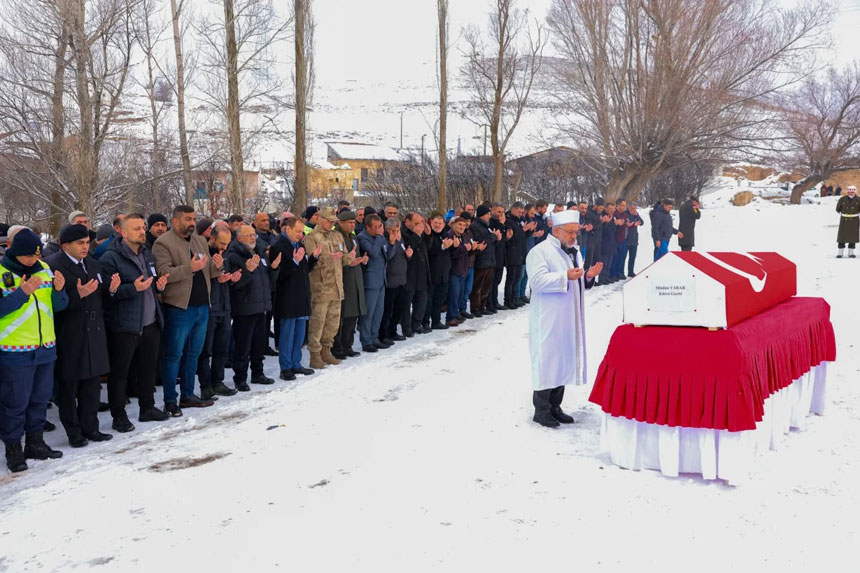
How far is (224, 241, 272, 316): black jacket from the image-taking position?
7.47m

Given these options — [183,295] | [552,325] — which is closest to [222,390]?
[183,295]

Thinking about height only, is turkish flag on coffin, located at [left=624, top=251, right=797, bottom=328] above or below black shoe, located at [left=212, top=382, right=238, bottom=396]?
above

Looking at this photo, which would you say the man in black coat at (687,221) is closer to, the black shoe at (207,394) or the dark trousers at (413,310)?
the dark trousers at (413,310)

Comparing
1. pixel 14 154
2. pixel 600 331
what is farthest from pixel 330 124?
pixel 600 331

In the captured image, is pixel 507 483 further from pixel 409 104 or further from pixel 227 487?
pixel 409 104

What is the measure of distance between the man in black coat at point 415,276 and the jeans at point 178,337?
3.80 meters

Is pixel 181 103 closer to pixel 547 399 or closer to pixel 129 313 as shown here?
pixel 129 313

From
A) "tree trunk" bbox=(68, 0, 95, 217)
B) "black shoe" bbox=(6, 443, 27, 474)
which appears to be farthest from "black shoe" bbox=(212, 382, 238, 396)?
"tree trunk" bbox=(68, 0, 95, 217)

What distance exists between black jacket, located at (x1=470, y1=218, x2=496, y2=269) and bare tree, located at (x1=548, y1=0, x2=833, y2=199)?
13.1 m

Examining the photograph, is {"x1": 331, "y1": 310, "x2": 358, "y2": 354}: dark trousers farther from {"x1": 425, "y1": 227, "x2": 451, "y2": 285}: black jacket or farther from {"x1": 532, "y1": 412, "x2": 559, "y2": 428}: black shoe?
{"x1": 532, "y1": 412, "x2": 559, "y2": 428}: black shoe

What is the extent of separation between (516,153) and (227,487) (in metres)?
44.6

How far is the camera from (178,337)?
6777mm

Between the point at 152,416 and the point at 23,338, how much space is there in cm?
159

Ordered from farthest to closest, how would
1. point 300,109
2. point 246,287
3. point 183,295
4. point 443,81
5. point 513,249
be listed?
point 443,81, point 300,109, point 513,249, point 246,287, point 183,295
